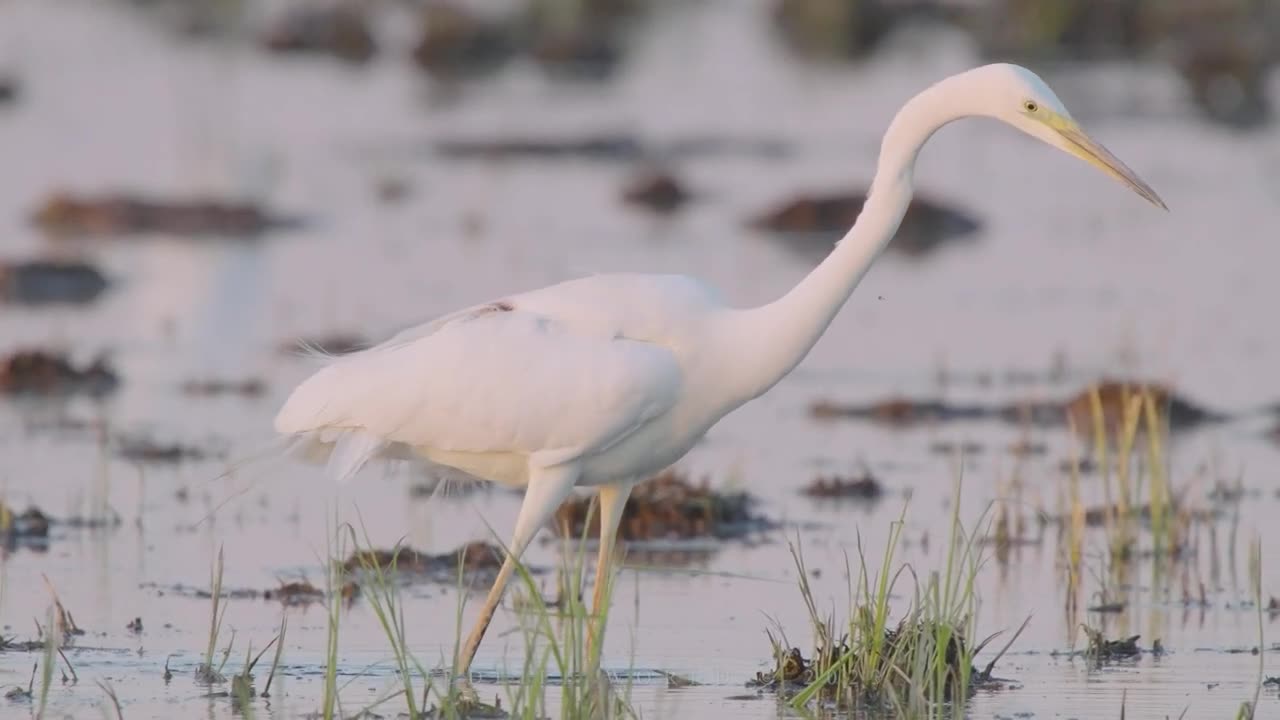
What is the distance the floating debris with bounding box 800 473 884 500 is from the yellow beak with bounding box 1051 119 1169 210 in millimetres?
3840

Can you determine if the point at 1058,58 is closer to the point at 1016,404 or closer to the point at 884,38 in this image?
the point at 884,38

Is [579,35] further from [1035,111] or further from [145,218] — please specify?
[1035,111]

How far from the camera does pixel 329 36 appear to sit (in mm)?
41219

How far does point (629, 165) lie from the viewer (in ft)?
88.9

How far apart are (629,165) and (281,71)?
12467 mm

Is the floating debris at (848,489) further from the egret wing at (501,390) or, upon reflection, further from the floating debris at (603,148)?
the floating debris at (603,148)

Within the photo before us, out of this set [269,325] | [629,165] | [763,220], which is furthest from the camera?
[629,165]

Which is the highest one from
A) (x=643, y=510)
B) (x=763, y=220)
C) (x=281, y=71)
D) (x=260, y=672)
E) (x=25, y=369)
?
(x=281, y=71)

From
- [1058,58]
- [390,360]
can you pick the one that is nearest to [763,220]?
[390,360]

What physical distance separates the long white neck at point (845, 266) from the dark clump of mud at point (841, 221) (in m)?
13.9

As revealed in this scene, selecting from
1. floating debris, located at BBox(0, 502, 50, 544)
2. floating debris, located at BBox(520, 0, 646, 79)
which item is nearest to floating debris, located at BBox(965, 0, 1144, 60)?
floating debris, located at BBox(520, 0, 646, 79)

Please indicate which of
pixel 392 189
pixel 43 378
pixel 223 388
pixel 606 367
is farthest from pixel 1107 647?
pixel 392 189

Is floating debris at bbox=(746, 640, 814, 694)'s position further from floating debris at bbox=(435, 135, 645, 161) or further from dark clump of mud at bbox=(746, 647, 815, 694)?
floating debris at bbox=(435, 135, 645, 161)

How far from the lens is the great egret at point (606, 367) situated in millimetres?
7500
